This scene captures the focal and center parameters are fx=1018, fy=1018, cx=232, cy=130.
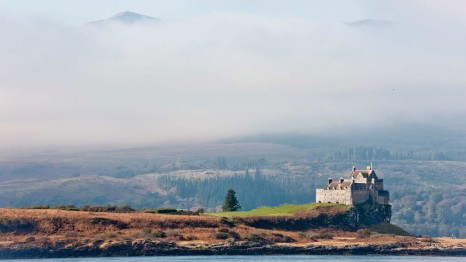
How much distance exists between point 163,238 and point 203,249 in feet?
23.1

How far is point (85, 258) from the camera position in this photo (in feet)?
501

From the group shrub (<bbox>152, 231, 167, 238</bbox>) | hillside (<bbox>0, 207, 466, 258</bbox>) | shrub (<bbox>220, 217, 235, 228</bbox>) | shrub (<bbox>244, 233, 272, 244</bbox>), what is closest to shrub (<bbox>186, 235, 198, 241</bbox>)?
hillside (<bbox>0, 207, 466, 258</bbox>)

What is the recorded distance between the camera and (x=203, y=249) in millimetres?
162625

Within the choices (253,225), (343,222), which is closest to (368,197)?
(343,222)

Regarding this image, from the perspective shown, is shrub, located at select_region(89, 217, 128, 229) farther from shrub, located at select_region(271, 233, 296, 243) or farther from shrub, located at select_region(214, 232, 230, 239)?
shrub, located at select_region(271, 233, 296, 243)

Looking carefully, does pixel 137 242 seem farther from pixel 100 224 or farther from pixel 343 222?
pixel 343 222

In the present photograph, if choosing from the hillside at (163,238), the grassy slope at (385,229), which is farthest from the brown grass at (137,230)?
the grassy slope at (385,229)

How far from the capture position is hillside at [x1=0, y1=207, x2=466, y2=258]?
513 ft

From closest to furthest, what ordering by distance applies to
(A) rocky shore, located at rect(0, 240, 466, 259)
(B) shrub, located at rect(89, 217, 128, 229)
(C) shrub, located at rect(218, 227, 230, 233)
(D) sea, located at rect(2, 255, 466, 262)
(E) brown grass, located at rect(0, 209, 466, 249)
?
(D) sea, located at rect(2, 255, 466, 262) < (A) rocky shore, located at rect(0, 240, 466, 259) < (E) brown grass, located at rect(0, 209, 466, 249) < (B) shrub, located at rect(89, 217, 128, 229) < (C) shrub, located at rect(218, 227, 230, 233)

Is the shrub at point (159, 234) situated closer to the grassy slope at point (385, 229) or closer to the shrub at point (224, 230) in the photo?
the shrub at point (224, 230)

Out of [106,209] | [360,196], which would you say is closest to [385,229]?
[360,196]

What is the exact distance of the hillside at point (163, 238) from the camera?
156 metres

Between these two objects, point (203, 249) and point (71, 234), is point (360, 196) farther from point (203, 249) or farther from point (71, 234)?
point (71, 234)

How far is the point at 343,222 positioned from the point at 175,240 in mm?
41276
